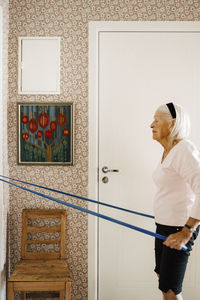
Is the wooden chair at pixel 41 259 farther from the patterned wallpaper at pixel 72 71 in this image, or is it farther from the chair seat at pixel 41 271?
the patterned wallpaper at pixel 72 71

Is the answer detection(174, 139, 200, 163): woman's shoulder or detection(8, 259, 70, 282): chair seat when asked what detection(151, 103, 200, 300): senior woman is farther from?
detection(8, 259, 70, 282): chair seat

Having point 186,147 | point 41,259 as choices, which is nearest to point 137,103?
point 186,147

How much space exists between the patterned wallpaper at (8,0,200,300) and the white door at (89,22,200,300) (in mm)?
145

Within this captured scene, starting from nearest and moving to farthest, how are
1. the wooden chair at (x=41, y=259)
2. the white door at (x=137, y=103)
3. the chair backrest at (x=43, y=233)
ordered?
1. the wooden chair at (x=41, y=259)
2. the chair backrest at (x=43, y=233)
3. the white door at (x=137, y=103)

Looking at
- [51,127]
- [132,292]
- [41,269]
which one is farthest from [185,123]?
[132,292]

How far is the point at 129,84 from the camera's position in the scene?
8.94 feet

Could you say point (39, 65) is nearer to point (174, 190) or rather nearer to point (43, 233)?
point (43, 233)

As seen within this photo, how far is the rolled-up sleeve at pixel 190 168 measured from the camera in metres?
1.58

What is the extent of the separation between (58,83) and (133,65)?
0.64 metres

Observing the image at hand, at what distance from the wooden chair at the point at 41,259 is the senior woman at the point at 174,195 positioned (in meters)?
0.82

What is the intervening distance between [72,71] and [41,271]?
1.58 m

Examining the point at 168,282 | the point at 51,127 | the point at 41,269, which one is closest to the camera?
the point at 168,282

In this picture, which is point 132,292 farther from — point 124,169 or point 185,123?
point 185,123

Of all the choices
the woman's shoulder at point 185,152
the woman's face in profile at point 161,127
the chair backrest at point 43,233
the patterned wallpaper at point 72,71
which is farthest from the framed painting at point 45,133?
the woman's shoulder at point 185,152
